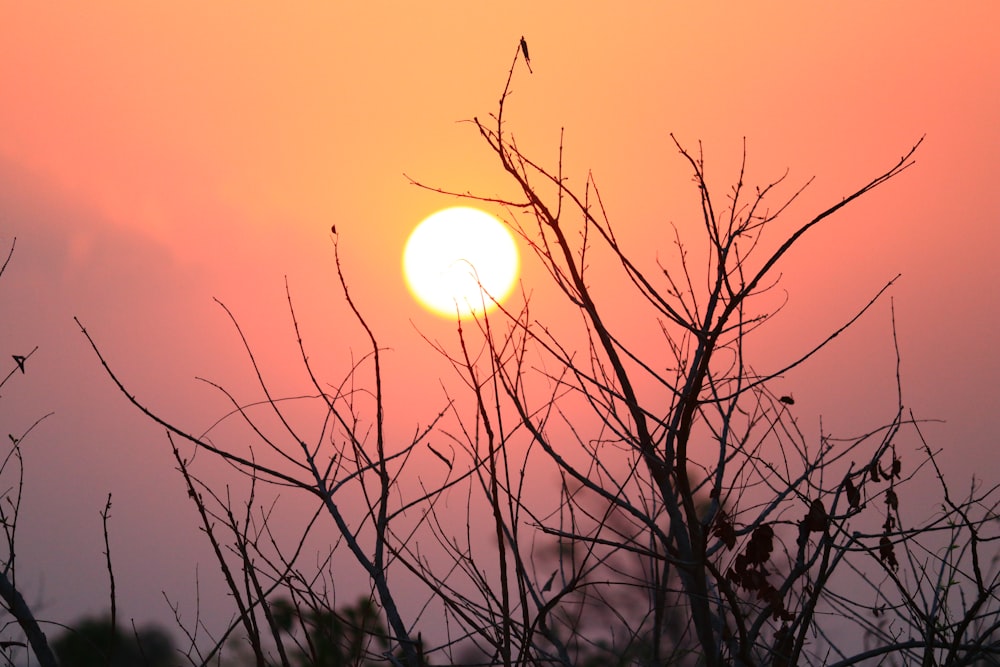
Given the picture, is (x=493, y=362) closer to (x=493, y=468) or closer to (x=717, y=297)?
(x=493, y=468)

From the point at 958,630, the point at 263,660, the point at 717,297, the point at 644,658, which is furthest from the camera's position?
the point at 644,658

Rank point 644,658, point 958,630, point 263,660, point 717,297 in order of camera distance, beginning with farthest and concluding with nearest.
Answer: point 644,658
point 717,297
point 958,630
point 263,660

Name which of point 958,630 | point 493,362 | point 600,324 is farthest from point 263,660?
point 958,630

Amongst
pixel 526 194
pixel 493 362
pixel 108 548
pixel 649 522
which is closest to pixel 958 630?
pixel 649 522

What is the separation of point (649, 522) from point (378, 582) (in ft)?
4.17

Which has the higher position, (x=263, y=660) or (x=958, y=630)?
(x=958, y=630)

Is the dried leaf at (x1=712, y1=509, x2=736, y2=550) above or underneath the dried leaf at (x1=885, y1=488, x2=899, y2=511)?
underneath

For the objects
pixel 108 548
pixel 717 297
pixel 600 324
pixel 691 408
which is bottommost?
pixel 108 548

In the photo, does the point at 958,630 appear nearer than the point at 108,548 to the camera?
No

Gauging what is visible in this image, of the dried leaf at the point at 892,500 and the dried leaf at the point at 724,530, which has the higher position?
the dried leaf at the point at 892,500

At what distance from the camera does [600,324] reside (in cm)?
385

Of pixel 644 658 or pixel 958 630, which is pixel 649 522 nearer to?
pixel 644 658

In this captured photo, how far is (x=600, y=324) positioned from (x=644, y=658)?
193 cm

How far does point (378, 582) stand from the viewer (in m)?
4.32
